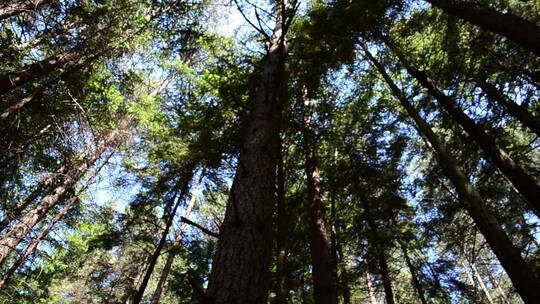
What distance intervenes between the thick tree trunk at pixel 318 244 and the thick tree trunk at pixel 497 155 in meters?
3.45

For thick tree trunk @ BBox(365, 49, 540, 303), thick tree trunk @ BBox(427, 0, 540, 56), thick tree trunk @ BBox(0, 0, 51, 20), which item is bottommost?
thick tree trunk @ BBox(365, 49, 540, 303)

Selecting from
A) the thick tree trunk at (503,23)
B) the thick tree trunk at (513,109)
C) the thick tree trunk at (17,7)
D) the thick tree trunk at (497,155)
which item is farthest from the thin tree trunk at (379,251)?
the thick tree trunk at (17,7)

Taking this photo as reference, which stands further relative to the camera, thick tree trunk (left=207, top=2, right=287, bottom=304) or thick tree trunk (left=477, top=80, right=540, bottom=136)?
thick tree trunk (left=477, top=80, right=540, bottom=136)

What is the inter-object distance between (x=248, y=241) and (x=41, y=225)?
17.1m

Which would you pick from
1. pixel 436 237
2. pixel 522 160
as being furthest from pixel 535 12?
pixel 436 237

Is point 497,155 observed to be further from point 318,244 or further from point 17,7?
point 17,7

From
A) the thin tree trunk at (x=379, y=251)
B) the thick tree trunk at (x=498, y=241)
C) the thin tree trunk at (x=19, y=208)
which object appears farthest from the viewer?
the thin tree trunk at (x=379, y=251)

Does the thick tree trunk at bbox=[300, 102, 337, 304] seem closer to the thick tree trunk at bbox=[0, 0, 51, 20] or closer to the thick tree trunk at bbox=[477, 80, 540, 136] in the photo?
the thick tree trunk at bbox=[477, 80, 540, 136]

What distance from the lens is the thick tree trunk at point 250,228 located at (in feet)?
9.21

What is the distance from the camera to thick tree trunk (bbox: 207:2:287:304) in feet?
9.21

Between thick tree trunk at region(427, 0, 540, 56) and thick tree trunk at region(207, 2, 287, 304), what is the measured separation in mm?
3802

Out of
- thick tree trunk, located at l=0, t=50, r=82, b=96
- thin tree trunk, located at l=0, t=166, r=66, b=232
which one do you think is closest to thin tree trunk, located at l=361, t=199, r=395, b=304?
thin tree trunk, located at l=0, t=166, r=66, b=232

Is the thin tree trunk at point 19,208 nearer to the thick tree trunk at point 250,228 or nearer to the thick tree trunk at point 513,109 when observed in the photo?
the thick tree trunk at point 250,228

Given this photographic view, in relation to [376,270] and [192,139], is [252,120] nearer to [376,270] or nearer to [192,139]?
[192,139]
